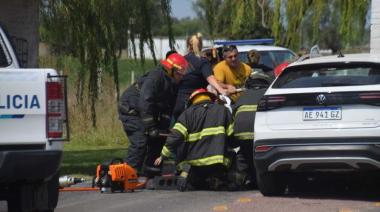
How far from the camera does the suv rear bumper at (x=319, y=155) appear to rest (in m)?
9.94

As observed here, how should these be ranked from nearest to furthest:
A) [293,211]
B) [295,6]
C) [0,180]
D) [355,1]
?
[0,180]
[293,211]
[355,1]
[295,6]

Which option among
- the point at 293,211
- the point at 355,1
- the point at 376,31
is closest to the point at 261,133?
the point at 293,211

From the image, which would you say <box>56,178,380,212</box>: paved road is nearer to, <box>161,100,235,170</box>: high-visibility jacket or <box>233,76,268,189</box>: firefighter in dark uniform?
<box>233,76,268,189</box>: firefighter in dark uniform

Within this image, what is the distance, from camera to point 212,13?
1542 cm

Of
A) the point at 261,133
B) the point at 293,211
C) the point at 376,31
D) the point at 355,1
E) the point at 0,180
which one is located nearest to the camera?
the point at 0,180

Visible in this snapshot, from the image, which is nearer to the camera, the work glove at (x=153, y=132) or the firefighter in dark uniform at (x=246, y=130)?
the firefighter in dark uniform at (x=246, y=130)

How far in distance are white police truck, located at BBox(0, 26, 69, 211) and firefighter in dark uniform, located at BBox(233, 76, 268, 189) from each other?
3.54m

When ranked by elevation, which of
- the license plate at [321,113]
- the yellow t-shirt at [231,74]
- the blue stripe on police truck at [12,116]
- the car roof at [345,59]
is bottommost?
the license plate at [321,113]

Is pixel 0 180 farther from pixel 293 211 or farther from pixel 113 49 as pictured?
pixel 113 49

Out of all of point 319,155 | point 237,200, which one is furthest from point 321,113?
point 237,200

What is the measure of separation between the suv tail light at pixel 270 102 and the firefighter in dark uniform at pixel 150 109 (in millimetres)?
1777

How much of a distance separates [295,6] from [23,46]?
7.23 meters

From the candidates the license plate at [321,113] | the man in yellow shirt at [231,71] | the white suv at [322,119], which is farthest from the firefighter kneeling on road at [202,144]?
the man in yellow shirt at [231,71]

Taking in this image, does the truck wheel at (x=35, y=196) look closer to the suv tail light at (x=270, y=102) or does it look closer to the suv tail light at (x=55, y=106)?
the suv tail light at (x=55, y=106)
